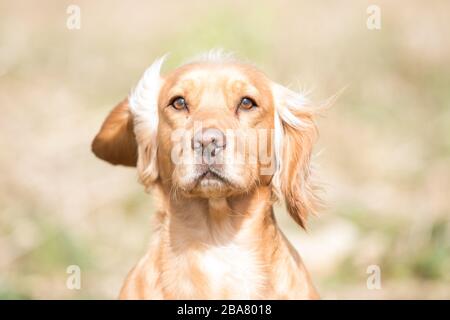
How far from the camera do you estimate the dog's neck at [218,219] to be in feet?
17.4

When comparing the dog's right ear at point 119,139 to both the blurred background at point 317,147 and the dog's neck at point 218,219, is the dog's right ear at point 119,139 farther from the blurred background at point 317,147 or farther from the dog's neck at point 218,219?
the blurred background at point 317,147

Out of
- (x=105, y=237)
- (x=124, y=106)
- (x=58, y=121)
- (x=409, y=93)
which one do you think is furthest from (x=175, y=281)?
(x=409, y=93)

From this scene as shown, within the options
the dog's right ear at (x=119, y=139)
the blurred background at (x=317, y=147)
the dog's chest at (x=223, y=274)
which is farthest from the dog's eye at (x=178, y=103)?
the blurred background at (x=317, y=147)

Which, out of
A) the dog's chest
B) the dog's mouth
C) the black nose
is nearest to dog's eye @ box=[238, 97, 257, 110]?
the black nose

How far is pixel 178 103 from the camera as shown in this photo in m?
5.32

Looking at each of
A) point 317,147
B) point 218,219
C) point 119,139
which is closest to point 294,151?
point 218,219

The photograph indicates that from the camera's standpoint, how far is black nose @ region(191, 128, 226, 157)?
4.82 meters

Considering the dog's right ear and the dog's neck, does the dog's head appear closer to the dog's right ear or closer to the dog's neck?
the dog's right ear

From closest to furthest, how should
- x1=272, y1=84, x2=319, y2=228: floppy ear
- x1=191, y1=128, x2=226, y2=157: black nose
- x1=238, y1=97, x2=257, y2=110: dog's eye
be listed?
x1=191, y1=128, x2=226, y2=157: black nose
x1=238, y1=97, x2=257, y2=110: dog's eye
x1=272, y1=84, x2=319, y2=228: floppy ear

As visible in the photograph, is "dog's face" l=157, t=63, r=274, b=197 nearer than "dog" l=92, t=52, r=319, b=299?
Yes

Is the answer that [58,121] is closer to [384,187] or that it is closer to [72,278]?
[72,278]

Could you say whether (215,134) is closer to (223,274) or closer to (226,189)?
(226,189)

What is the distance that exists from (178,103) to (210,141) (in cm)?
59

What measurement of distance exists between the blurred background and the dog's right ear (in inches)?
135
